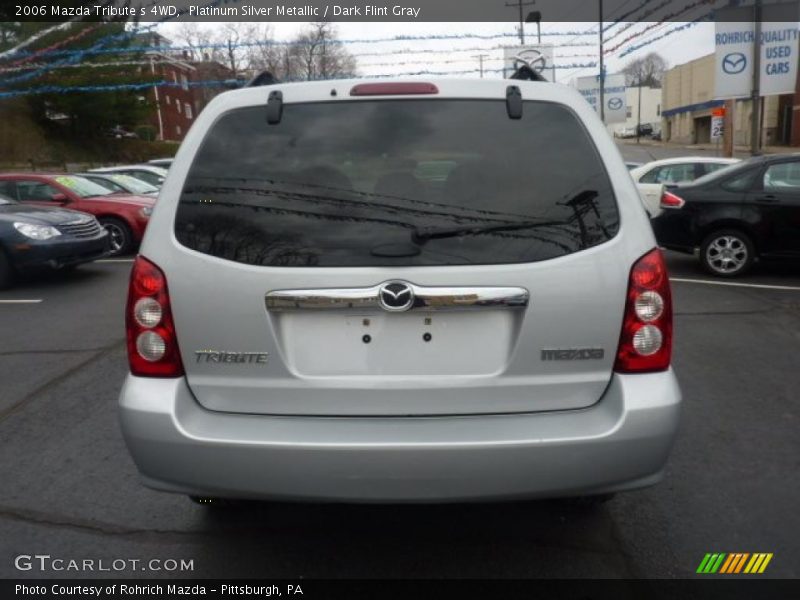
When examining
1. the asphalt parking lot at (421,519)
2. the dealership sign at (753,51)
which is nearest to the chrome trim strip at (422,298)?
the asphalt parking lot at (421,519)

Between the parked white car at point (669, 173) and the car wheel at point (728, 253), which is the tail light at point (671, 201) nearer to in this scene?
the car wheel at point (728, 253)

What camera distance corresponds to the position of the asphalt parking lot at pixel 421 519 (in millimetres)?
2787

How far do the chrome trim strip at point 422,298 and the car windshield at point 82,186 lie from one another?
1069 centimetres

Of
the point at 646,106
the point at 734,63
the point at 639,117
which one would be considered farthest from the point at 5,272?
the point at 646,106

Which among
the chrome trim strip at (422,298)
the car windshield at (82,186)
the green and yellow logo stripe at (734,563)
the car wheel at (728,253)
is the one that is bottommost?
the green and yellow logo stripe at (734,563)

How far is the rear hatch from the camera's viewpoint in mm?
2254

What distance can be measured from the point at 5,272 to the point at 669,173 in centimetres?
1136

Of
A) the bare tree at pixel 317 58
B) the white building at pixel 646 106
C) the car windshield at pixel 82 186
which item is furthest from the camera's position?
the white building at pixel 646 106

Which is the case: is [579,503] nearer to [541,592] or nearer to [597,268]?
[541,592]

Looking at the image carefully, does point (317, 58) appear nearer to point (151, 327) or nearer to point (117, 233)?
point (117, 233)

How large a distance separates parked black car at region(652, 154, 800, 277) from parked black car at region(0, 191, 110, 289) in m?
7.81

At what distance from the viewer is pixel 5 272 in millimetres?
8844

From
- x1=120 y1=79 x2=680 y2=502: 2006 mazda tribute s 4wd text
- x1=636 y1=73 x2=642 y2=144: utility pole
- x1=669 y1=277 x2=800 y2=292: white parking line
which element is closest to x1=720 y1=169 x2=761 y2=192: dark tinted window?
x1=669 y1=277 x2=800 y2=292: white parking line

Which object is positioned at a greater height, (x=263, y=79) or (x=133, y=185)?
(x=263, y=79)
